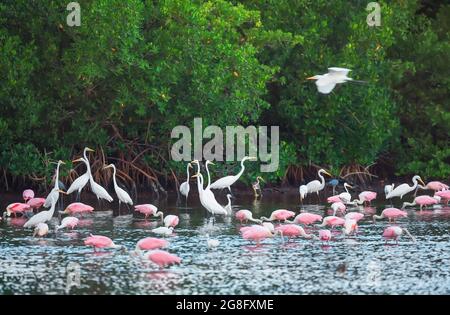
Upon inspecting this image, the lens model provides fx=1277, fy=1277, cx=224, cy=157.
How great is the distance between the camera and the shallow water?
589 inches

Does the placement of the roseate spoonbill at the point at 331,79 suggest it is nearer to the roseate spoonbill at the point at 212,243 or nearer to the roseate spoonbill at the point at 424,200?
the roseate spoonbill at the point at 424,200

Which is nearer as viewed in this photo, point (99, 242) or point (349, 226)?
point (99, 242)

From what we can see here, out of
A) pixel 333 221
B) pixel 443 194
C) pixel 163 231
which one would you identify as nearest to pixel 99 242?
pixel 163 231

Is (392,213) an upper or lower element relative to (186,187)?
lower

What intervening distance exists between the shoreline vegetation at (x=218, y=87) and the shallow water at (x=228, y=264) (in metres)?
4.56

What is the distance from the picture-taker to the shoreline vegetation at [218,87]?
24906 millimetres

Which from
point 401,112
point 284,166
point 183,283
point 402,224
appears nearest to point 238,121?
point 284,166

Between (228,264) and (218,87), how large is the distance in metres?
9.23

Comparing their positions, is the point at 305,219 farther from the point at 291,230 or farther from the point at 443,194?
the point at 443,194

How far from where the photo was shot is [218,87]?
83.3 feet

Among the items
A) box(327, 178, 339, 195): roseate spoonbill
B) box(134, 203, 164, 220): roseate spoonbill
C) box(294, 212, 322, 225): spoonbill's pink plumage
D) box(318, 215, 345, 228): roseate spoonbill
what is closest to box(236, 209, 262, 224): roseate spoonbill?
box(294, 212, 322, 225): spoonbill's pink plumage

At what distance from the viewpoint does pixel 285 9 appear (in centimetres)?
2880
